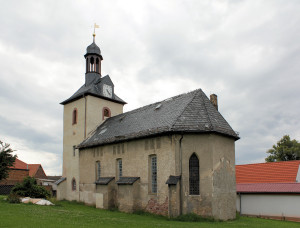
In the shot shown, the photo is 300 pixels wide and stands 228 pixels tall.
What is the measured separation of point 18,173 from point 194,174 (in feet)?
113

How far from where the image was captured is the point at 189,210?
17188 millimetres

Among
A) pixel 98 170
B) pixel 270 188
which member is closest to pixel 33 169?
pixel 98 170

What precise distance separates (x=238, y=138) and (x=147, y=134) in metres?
6.78

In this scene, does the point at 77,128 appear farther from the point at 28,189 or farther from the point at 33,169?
the point at 33,169

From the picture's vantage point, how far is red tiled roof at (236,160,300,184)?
2788cm

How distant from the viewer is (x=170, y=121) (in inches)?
751

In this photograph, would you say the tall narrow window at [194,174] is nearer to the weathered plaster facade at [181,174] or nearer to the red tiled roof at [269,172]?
the weathered plaster facade at [181,174]

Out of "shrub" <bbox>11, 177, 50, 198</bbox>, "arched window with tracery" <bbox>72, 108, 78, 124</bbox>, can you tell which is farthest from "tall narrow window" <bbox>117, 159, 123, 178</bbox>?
"arched window with tracery" <bbox>72, 108, 78, 124</bbox>

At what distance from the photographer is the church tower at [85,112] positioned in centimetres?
2809

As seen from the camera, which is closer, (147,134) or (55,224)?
(55,224)

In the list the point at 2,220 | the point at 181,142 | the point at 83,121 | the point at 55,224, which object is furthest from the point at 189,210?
the point at 83,121

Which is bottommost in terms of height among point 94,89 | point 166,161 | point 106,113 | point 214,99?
point 166,161

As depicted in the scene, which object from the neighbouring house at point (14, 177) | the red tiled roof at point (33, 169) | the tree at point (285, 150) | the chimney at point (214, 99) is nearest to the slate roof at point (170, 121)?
the chimney at point (214, 99)

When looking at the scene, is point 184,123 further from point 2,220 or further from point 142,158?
point 2,220
